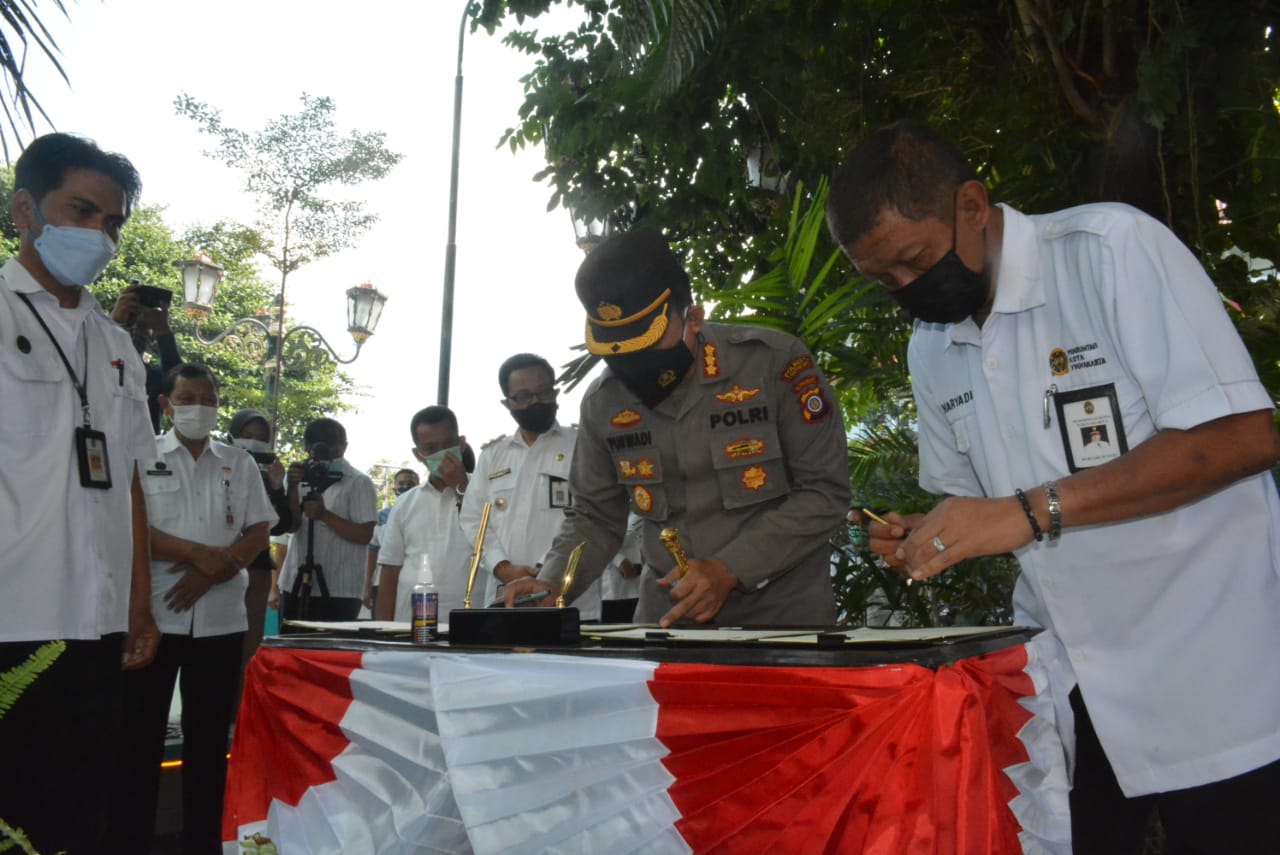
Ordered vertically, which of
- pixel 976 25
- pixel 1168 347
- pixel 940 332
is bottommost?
pixel 1168 347

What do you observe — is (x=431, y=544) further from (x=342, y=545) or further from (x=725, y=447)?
(x=725, y=447)

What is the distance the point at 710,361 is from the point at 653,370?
7.0 inches

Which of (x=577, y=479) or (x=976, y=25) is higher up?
(x=976, y=25)

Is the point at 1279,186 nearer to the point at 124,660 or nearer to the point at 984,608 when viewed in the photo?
the point at 984,608

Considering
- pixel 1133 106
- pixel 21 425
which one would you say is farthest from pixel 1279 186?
pixel 21 425

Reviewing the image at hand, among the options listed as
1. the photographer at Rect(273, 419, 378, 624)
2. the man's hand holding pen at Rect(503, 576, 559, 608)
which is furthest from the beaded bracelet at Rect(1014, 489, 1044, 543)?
the photographer at Rect(273, 419, 378, 624)

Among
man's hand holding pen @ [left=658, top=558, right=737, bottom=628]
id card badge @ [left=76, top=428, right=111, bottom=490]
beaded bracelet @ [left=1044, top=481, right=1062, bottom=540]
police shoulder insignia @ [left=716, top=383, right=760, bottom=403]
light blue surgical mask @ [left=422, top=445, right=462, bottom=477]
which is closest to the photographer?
beaded bracelet @ [left=1044, top=481, right=1062, bottom=540]

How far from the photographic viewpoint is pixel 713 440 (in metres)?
2.65

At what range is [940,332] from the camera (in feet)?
6.82

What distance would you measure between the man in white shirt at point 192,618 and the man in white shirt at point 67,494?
46.0 inches

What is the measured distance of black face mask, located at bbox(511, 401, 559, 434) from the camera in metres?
4.48

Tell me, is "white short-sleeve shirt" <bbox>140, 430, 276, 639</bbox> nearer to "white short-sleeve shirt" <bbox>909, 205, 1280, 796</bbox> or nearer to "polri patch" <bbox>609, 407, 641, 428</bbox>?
"polri patch" <bbox>609, 407, 641, 428</bbox>

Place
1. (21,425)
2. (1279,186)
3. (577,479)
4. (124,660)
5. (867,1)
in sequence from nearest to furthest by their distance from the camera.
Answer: (21,425) → (124,660) → (577,479) → (1279,186) → (867,1)

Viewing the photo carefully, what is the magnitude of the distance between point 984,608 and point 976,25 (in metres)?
2.31
